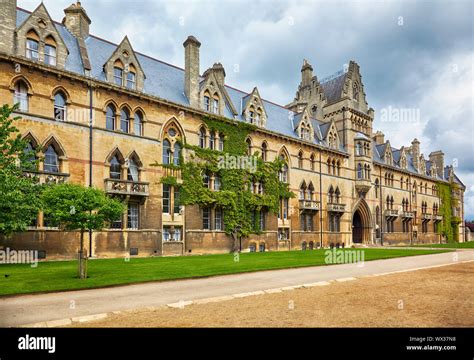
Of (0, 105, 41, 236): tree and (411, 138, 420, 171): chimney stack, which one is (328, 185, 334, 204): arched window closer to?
(411, 138, 420, 171): chimney stack

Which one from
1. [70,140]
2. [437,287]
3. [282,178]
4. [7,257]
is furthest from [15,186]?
[282,178]

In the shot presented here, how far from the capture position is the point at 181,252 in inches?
1137

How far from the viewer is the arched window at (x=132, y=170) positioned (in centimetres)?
2673

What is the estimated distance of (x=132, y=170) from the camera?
26984 millimetres

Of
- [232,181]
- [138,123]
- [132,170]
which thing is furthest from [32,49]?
[232,181]

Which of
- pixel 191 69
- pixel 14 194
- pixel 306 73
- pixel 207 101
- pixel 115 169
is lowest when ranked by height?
pixel 14 194

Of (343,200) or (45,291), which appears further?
(343,200)

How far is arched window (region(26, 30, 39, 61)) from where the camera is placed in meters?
23.1

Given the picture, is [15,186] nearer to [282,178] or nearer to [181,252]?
[181,252]

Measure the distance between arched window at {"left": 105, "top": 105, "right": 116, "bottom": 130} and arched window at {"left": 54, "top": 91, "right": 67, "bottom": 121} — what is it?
9.12 feet

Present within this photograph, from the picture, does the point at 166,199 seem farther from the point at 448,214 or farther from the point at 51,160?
the point at 448,214

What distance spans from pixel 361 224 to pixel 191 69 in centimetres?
3251

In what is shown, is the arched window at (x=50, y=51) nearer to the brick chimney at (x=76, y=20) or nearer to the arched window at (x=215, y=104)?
the brick chimney at (x=76, y=20)

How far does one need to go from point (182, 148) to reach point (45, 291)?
63.8 ft
